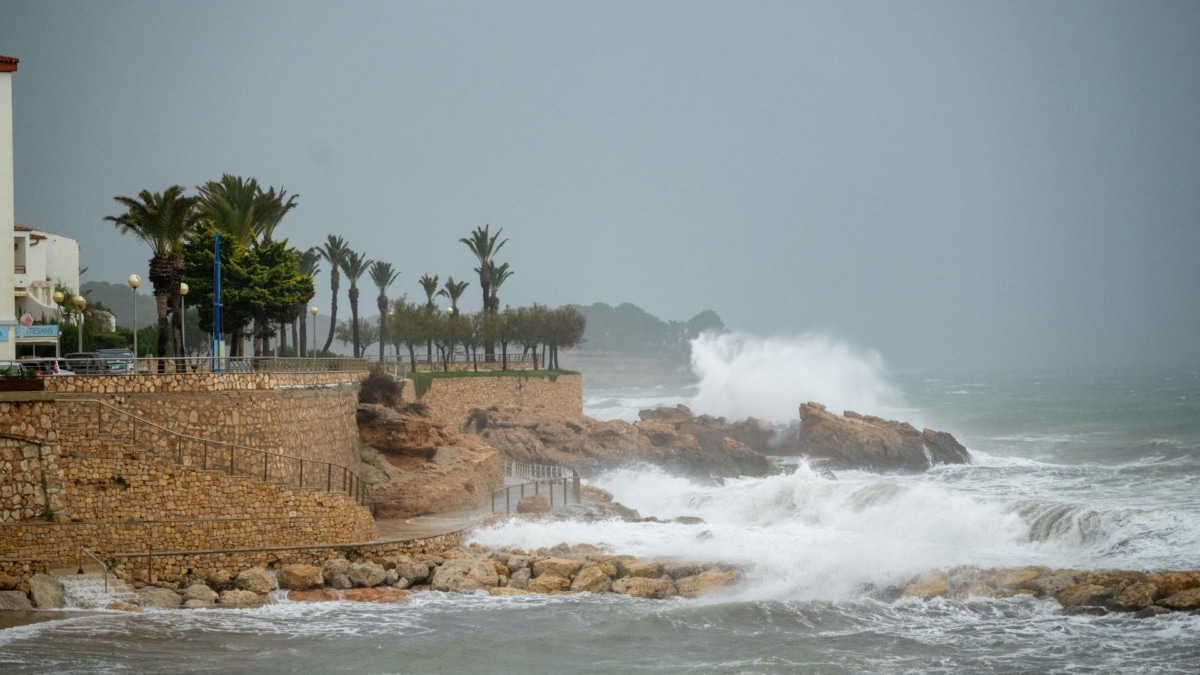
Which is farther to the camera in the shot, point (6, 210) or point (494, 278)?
point (494, 278)

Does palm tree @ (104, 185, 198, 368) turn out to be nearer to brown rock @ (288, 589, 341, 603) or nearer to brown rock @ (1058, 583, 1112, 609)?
brown rock @ (288, 589, 341, 603)

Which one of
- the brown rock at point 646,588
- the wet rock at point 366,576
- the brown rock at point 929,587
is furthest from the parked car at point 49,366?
the brown rock at point 929,587

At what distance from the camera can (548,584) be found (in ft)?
78.8

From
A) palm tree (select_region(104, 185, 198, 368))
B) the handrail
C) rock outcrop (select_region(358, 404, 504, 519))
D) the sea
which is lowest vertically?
the sea

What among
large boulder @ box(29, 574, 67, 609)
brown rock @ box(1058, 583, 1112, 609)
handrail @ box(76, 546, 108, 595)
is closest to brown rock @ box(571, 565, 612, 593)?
brown rock @ box(1058, 583, 1112, 609)

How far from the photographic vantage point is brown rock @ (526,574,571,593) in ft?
78.6

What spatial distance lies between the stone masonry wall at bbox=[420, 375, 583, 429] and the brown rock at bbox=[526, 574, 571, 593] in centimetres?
2195

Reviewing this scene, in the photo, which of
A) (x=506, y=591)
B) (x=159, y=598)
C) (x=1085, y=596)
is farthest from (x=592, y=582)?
(x=1085, y=596)

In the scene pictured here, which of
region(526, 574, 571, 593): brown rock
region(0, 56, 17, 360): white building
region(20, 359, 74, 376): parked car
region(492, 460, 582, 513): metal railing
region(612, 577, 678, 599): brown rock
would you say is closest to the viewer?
region(612, 577, 678, 599): brown rock

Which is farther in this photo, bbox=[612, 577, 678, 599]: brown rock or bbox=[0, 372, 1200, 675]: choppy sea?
bbox=[612, 577, 678, 599]: brown rock

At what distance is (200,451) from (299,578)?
3.44 meters

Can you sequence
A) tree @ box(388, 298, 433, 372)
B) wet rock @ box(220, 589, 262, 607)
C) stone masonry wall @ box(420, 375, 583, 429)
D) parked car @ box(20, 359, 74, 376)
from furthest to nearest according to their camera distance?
tree @ box(388, 298, 433, 372) → stone masonry wall @ box(420, 375, 583, 429) → parked car @ box(20, 359, 74, 376) → wet rock @ box(220, 589, 262, 607)

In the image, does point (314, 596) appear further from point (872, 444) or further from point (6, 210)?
point (872, 444)

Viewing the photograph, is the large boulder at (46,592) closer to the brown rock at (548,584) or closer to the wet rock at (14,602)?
the wet rock at (14,602)
